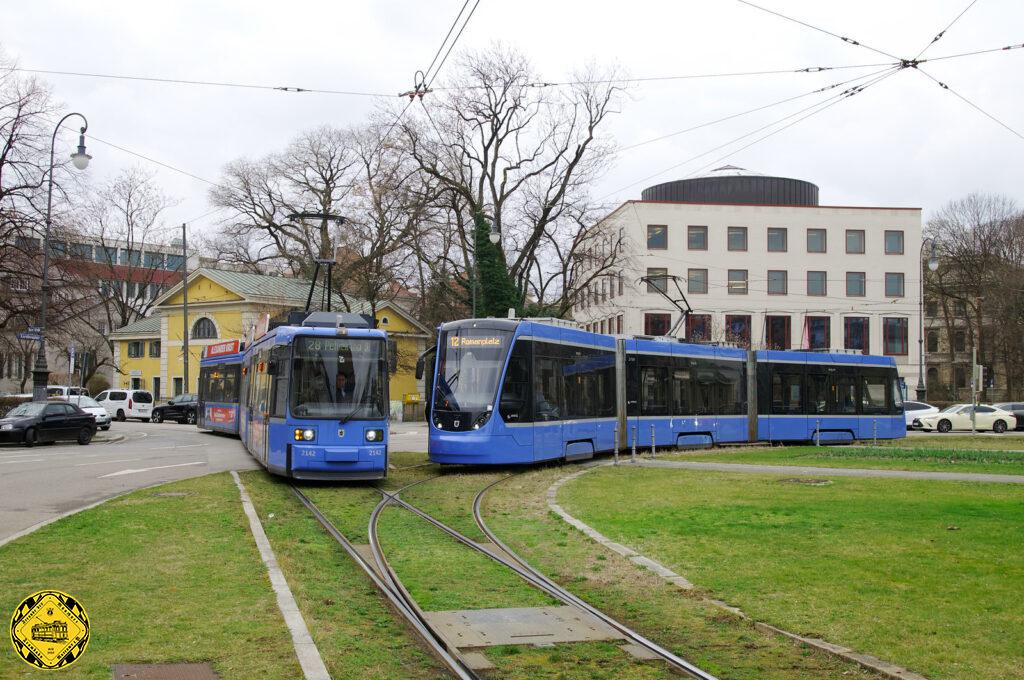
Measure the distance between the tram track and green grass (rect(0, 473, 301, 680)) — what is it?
3.30ft

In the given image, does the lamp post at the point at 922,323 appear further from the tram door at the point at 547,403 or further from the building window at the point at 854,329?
the tram door at the point at 547,403

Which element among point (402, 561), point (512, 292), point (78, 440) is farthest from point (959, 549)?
point (512, 292)

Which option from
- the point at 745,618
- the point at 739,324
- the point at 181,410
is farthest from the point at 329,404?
the point at 739,324

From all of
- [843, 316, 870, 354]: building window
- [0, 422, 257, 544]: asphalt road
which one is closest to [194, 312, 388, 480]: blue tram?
[0, 422, 257, 544]: asphalt road

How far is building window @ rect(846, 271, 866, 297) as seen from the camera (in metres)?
73.6

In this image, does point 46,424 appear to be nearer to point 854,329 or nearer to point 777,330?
point 777,330

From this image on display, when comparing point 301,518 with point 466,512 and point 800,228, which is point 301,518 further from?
point 800,228

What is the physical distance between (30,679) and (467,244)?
4564cm

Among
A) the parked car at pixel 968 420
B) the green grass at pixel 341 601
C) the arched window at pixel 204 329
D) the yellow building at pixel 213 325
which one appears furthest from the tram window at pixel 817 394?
the arched window at pixel 204 329

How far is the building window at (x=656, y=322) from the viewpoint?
71250 millimetres

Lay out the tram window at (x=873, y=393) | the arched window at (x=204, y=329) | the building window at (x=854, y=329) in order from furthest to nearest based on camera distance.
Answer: the building window at (x=854, y=329), the arched window at (x=204, y=329), the tram window at (x=873, y=393)

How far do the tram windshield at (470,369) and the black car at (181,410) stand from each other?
3523 centimetres

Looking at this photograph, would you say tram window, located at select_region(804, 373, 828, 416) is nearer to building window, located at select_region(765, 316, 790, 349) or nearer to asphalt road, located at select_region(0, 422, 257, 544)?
asphalt road, located at select_region(0, 422, 257, 544)

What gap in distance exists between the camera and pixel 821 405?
33469 millimetres
